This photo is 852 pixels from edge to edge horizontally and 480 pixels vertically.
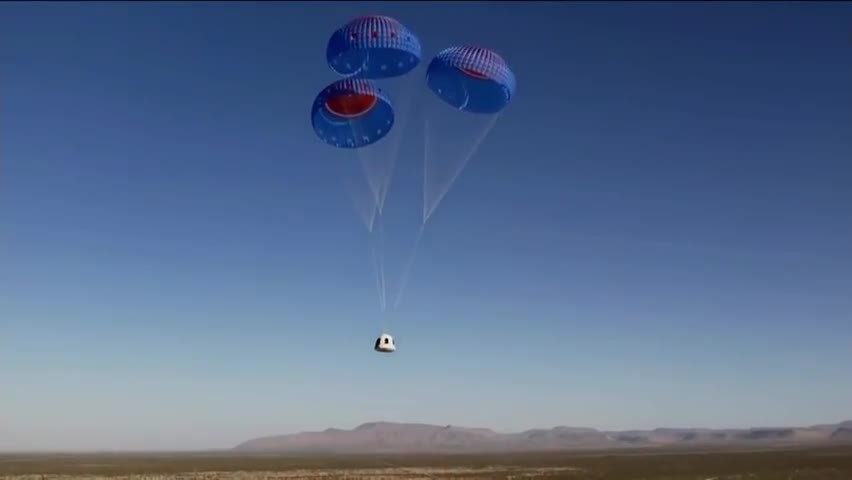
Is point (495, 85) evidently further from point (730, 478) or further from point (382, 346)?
point (730, 478)

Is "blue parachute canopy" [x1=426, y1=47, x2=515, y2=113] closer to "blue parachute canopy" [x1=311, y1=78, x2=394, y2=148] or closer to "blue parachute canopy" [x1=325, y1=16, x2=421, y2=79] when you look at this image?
"blue parachute canopy" [x1=325, y1=16, x2=421, y2=79]

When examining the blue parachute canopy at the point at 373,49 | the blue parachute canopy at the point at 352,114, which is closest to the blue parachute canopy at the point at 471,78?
the blue parachute canopy at the point at 373,49

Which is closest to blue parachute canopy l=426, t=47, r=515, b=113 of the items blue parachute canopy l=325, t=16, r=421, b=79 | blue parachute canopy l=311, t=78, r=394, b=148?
blue parachute canopy l=325, t=16, r=421, b=79

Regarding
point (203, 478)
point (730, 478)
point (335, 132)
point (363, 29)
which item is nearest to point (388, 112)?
point (335, 132)

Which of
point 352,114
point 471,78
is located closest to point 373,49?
point 352,114

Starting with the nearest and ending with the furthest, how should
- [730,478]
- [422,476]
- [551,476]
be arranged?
1. [730,478]
2. [551,476]
3. [422,476]

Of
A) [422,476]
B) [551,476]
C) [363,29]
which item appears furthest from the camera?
[422,476]
